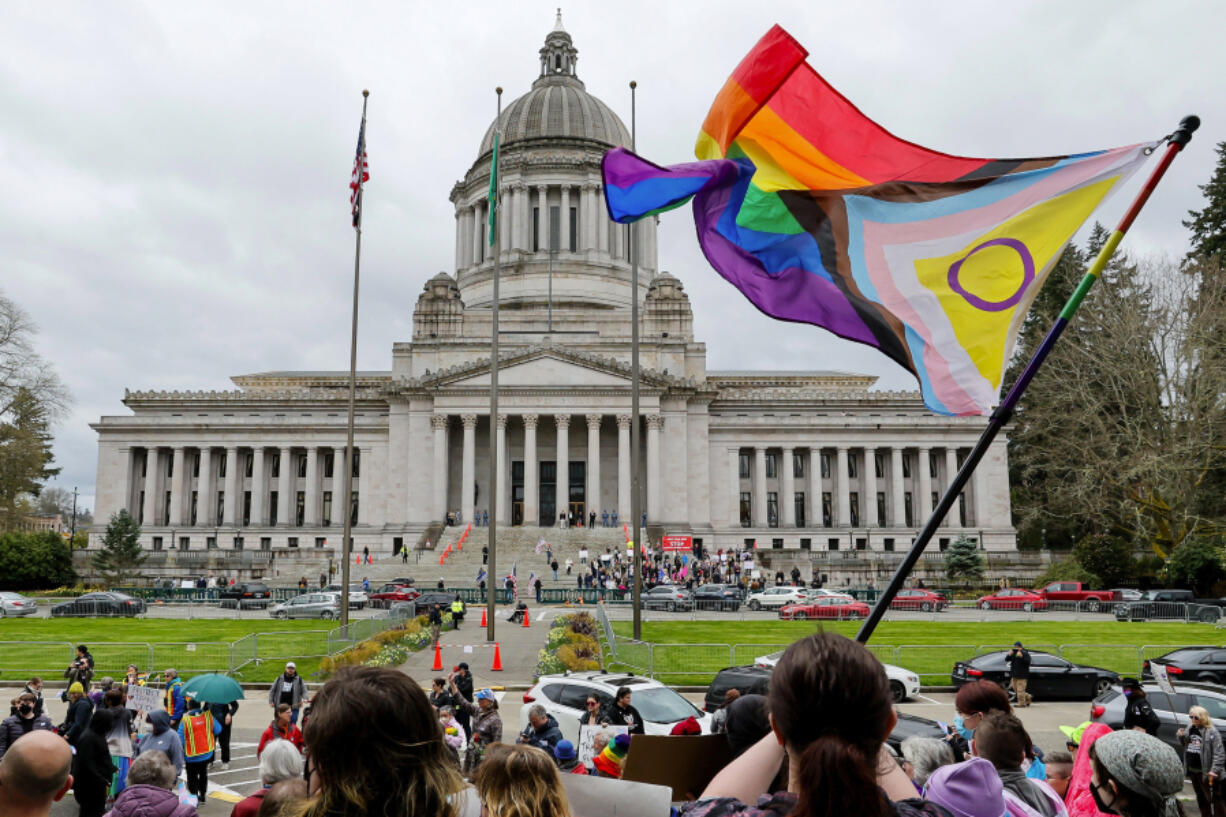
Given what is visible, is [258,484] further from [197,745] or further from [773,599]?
[197,745]

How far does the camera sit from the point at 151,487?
262ft

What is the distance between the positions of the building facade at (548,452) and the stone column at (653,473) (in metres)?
0.15

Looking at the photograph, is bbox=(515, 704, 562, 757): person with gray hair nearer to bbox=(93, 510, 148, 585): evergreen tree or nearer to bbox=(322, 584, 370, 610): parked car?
bbox=(322, 584, 370, 610): parked car

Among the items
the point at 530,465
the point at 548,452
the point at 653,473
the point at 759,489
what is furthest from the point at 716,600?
the point at 759,489

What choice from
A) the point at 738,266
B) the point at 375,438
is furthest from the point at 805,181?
the point at 375,438

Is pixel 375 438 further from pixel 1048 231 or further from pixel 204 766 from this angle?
pixel 1048 231

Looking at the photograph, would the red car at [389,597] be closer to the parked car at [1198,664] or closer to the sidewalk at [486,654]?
the sidewalk at [486,654]

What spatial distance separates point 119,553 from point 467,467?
24.7 meters

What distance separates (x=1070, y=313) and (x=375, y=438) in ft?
247

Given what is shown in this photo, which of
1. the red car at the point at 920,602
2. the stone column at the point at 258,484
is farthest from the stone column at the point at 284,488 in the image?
the red car at the point at 920,602

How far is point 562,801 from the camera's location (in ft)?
14.0

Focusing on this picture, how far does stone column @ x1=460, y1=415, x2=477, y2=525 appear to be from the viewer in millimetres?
73125

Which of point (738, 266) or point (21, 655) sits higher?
point (738, 266)

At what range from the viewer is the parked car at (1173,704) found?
1686cm
